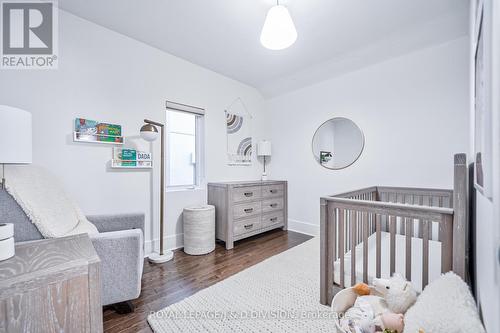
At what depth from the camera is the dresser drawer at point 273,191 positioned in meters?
3.27

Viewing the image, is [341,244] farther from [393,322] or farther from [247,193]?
[247,193]

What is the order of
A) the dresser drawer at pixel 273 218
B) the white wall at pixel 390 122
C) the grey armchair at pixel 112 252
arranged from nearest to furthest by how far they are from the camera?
the grey armchair at pixel 112 252, the white wall at pixel 390 122, the dresser drawer at pixel 273 218

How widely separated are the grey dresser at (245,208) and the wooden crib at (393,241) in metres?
1.40

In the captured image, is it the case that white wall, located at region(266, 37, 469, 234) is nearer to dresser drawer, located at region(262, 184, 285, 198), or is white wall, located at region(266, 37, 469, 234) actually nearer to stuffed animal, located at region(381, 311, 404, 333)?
dresser drawer, located at region(262, 184, 285, 198)

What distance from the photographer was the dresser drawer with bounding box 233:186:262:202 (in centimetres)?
287

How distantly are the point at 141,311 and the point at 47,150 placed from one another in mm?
1586

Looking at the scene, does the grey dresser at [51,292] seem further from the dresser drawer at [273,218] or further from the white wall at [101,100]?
the dresser drawer at [273,218]

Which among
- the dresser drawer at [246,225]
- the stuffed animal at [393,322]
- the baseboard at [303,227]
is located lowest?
the baseboard at [303,227]

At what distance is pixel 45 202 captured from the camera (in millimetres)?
1563

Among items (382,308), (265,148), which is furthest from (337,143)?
(382,308)

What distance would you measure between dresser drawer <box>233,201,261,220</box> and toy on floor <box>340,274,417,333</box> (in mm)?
1812

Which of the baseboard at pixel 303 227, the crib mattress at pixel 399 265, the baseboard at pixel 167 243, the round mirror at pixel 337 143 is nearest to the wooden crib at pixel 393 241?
the crib mattress at pixel 399 265

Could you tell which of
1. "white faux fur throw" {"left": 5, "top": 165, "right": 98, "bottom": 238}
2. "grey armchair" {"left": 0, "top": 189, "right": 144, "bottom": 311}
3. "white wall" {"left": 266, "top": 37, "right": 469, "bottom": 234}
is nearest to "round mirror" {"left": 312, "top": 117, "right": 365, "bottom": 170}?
"white wall" {"left": 266, "top": 37, "right": 469, "bottom": 234}

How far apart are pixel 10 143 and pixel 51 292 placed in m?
0.74
